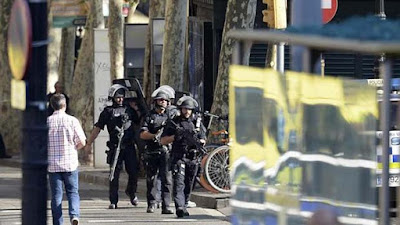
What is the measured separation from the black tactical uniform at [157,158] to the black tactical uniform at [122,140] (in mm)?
774

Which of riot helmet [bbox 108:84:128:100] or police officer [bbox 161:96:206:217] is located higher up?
riot helmet [bbox 108:84:128:100]

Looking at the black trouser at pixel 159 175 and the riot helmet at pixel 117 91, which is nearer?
the black trouser at pixel 159 175

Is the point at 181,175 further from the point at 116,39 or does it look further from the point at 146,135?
the point at 116,39

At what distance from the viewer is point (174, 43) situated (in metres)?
22.5

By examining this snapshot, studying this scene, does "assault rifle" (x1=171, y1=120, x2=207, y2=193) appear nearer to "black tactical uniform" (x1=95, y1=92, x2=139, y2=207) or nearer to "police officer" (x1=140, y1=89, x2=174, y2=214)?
"police officer" (x1=140, y1=89, x2=174, y2=214)

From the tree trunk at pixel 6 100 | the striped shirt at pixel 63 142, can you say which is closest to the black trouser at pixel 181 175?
the striped shirt at pixel 63 142

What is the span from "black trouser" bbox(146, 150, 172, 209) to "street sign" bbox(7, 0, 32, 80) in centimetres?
772

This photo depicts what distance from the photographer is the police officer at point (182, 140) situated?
15.5 metres

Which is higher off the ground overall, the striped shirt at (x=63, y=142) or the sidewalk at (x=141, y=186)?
the striped shirt at (x=63, y=142)

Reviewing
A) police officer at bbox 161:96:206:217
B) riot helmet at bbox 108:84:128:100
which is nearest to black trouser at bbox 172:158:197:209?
police officer at bbox 161:96:206:217

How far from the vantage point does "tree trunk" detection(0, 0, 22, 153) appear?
31312mm

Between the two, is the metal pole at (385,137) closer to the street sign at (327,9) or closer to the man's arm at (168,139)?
the street sign at (327,9)

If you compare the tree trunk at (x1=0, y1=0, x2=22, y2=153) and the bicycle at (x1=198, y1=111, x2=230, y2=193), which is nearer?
the bicycle at (x1=198, y1=111, x2=230, y2=193)

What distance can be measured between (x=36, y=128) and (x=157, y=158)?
8155 millimetres
